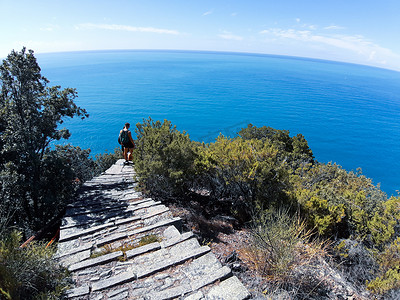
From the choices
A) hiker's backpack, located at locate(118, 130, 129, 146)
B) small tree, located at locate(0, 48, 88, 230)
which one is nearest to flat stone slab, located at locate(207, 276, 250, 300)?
small tree, located at locate(0, 48, 88, 230)

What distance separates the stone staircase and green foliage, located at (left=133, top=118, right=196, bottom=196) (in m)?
1.05

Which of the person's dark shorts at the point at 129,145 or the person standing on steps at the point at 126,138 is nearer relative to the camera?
the person standing on steps at the point at 126,138

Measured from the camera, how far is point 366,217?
6.12 m

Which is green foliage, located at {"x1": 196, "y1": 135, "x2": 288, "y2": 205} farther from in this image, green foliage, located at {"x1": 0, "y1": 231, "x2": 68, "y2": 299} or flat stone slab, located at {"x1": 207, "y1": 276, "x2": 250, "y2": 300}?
green foliage, located at {"x1": 0, "y1": 231, "x2": 68, "y2": 299}

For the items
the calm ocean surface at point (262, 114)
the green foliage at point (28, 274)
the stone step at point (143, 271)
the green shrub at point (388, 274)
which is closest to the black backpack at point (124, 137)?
the green foliage at point (28, 274)

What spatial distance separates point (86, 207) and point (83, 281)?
9.32 ft

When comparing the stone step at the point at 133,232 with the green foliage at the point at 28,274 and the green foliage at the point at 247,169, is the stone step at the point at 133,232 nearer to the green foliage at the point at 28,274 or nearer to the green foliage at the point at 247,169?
the green foliage at the point at 28,274

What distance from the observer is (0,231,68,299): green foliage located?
2531 millimetres

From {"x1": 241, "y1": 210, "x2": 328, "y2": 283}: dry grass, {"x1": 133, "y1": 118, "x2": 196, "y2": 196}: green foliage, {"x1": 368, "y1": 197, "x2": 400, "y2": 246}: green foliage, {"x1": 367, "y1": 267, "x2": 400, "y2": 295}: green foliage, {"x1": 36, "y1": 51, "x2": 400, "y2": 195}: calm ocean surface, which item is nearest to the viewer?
{"x1": 241, "y1": 210, "x2": 328, "y2": 283}: dry grass

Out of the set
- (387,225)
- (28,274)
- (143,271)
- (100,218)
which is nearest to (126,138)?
(100,218)

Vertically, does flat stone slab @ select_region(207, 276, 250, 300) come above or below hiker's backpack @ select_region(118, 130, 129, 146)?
below

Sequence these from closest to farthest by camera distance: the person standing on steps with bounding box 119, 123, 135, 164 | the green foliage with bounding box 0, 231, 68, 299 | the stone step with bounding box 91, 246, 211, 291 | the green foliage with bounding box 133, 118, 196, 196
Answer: the green foliage with bounding box 0, 231, 68, 299
the stone step with bounding box 91, 246, 211, 291
the green foliage with bounding box 133, 118, 196, 196
the person standing on steps with bounding box 119, 123, 135, 164

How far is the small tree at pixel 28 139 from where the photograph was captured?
707 centimetres

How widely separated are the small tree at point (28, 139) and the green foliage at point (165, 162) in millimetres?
3454
